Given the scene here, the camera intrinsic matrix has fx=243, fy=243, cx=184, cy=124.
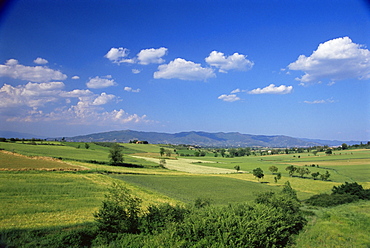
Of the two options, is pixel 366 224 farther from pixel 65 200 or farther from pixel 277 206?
pixel 65 200

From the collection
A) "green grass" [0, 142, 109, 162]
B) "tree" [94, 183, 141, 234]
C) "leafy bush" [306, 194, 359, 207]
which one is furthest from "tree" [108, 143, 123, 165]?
"tree" [94, 183, 141, 234]

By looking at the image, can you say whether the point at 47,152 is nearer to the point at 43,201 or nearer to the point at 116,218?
the point at 43,201

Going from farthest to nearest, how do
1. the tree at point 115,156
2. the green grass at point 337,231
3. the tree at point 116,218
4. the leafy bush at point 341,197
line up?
1. the tree at point 115,156
2. the leafy bush at point 341,197
3. the green grass at point 337,231
4. the tree at point 116,218

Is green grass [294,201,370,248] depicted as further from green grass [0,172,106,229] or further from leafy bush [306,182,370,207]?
green grass [0,172,106,229]

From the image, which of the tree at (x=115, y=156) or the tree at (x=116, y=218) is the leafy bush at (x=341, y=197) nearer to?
the tree at (x=116, y=218)

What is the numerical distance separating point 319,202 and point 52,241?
38.7 metres

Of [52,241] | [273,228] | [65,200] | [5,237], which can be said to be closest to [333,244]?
[273,228]

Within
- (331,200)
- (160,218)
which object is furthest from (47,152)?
(331,200)

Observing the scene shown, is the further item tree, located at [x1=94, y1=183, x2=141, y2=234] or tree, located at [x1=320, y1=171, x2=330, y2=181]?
tree, located at [x1=320, y1=171, x2=330, y2=181]

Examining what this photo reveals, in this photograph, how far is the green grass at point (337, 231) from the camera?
70.2 ft

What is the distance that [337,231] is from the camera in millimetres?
24391

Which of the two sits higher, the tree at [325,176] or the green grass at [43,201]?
the green grass at [43,201]

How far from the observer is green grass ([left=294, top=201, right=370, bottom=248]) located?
70.2 feet

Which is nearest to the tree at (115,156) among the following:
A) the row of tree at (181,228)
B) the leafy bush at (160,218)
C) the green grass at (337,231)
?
the leafy bush at (160,218)
